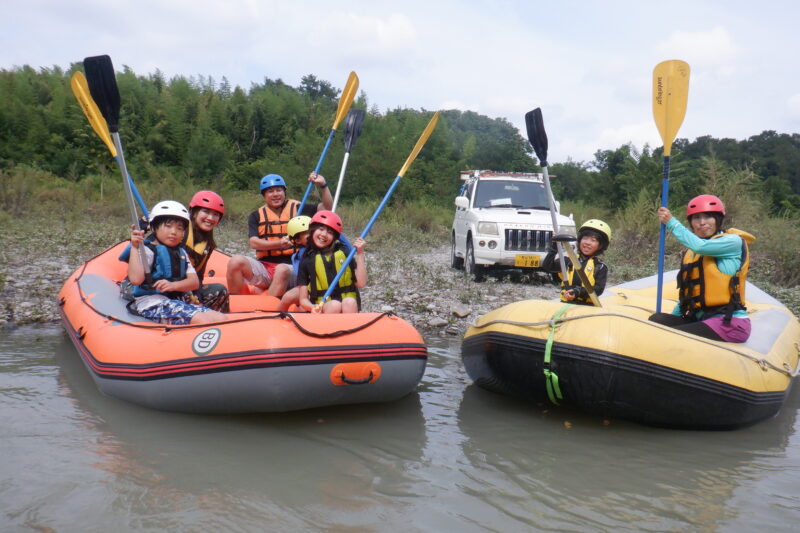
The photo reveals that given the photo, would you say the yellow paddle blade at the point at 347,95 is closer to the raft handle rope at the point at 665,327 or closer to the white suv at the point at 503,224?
the white suv at the point at 503,224

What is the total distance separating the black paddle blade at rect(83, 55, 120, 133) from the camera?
168 inches

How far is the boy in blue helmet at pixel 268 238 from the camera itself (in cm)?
545

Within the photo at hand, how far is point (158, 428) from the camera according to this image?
3.62 m

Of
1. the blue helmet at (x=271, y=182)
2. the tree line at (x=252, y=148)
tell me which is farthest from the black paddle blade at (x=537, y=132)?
the tree line at (x=252, y=148)

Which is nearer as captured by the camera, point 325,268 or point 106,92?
point 106,92

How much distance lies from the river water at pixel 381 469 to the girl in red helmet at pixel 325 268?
2.92 ft

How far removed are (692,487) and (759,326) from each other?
1.91 meters

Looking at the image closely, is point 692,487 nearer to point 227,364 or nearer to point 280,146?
point 227,364

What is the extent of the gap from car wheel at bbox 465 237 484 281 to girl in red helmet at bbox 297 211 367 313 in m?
4.23

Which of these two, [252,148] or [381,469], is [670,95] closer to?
[381,469]

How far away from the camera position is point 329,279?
4633 millimetres

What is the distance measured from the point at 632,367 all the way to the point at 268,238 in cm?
343

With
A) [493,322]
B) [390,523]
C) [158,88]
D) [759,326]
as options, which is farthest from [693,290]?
[158,88]

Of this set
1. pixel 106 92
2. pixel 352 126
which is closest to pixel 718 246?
pixel 352 126
